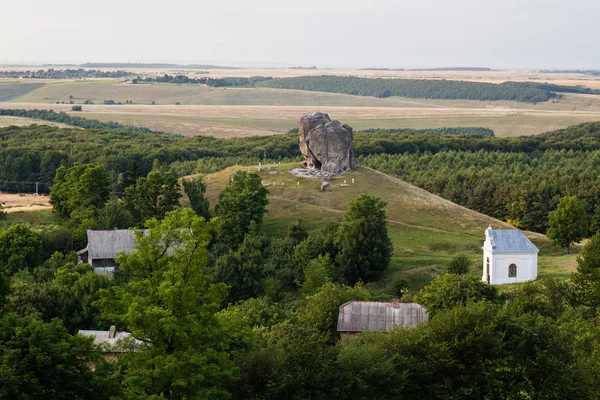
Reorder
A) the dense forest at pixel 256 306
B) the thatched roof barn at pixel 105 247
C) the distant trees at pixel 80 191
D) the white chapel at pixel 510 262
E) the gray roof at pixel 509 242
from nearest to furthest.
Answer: the dense forest at pixel 256 306, the white chapel at pixel 510 262, the gray roof at pixel 509 242, the thatched roof barn at pixel 105 247, the distant trees at pixel 80 191

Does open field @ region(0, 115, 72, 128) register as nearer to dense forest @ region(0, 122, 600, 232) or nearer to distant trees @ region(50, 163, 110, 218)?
dense forest @ region(0, 122, 600, 232)

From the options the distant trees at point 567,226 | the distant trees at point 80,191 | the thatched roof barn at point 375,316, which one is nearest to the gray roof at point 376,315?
the thatched roof barn at point 375,316

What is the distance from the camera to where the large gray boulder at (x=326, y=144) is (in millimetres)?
78562

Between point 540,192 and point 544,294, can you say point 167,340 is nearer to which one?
point 544,294

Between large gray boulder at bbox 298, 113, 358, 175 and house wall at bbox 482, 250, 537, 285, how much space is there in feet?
83.3

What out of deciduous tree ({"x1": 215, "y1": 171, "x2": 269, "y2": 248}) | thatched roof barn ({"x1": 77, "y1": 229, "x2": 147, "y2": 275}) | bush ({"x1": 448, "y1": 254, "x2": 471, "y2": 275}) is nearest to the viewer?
bush ({"x1": 448, "y1": 254, "x2": 471, "y2": 275})

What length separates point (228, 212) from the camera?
219 feet

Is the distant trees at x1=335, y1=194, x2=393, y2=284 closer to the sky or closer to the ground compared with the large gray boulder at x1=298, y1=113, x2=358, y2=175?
closer to the ground

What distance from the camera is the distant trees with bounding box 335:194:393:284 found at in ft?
197

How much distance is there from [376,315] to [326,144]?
4049cm

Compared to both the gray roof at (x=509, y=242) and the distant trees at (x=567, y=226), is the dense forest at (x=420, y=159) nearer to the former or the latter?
the distant trees at (x=567, y=226)

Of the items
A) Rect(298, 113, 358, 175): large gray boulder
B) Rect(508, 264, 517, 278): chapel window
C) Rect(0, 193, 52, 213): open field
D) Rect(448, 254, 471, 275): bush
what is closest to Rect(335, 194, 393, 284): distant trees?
Rect(448, 254, 471, 275): bush

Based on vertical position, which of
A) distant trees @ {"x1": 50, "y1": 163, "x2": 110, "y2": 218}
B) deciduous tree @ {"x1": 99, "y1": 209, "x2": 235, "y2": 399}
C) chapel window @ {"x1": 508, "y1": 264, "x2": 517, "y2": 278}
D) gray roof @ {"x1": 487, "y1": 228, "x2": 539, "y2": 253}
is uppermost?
deciduous tree @ {"x1": 99, "y1": 209, "x2": 235, "y2": 399}

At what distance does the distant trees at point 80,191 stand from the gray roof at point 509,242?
3046 centimetres
